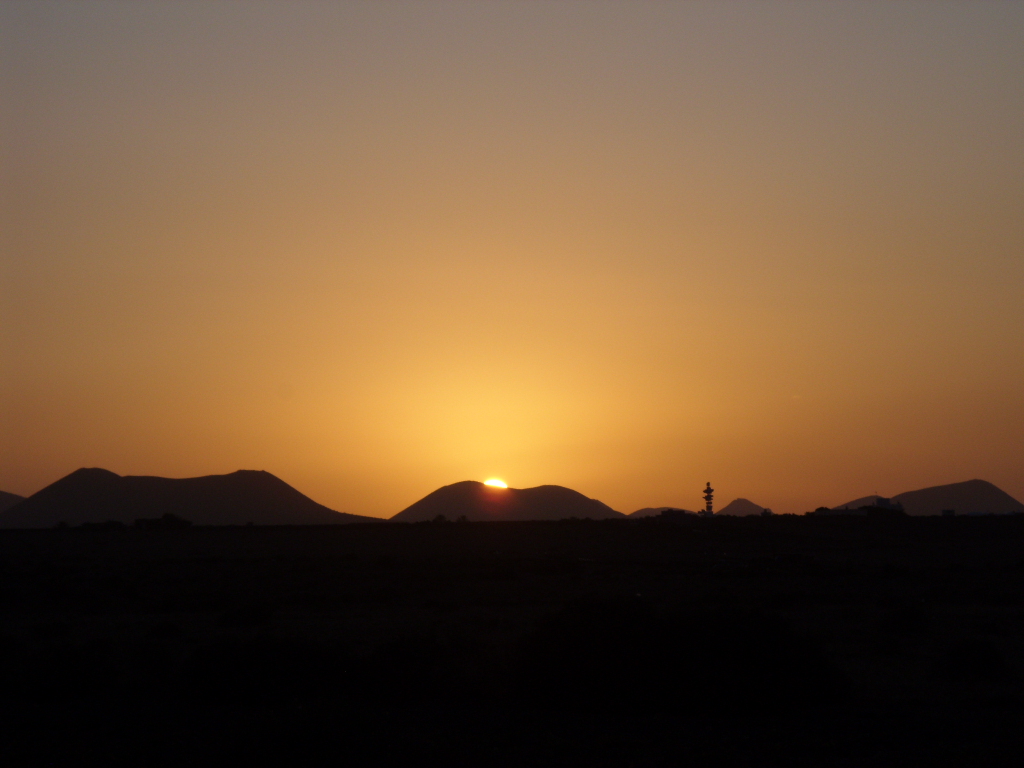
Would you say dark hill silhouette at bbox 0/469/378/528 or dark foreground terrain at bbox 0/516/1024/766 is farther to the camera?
dark hill silhouette at bbox 0/469/378/528

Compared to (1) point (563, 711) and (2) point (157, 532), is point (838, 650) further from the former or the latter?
(2) point (157, 532)

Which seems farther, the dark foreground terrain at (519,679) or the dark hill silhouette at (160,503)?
the dark hill silhouette at (160,503)

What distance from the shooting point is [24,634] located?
30.6 metres

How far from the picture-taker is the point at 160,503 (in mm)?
180375

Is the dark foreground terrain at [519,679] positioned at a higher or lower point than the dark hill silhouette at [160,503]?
lower

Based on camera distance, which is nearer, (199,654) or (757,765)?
(757,765)

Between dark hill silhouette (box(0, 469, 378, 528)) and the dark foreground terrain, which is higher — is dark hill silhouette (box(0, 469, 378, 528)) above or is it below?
above

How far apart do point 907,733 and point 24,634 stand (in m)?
27.0

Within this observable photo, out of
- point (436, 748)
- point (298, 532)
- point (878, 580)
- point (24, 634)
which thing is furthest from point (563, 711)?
point (298, 532)

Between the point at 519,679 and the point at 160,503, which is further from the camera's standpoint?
the point at 160,503

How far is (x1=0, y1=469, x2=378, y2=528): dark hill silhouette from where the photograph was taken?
173625mm

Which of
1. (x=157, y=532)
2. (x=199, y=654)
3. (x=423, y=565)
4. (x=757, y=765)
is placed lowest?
(x=757, y=765)

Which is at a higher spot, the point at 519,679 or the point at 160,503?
the point at 160,503

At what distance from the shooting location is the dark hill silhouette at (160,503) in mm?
173625
